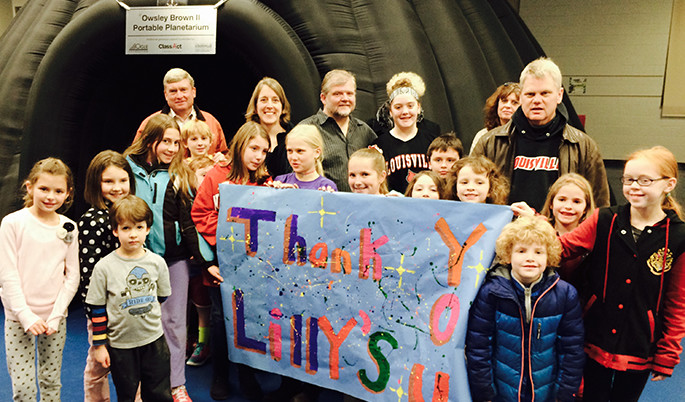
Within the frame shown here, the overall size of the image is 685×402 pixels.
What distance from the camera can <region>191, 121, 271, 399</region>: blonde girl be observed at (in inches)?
113

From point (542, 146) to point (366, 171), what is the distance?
2.92 ft

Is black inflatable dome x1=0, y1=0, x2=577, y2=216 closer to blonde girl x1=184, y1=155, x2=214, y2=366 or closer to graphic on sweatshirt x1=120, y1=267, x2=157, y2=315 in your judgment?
blonde girl x1=184, y1=155, x2=214, y2=366

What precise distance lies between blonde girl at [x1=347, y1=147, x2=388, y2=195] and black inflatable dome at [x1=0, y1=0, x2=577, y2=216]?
1.44 meters

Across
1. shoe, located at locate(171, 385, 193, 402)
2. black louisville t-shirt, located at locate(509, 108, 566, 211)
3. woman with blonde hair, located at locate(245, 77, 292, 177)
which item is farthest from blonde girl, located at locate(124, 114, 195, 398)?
black louisville t-shirt, located at locate(509, 108, 566, 211)

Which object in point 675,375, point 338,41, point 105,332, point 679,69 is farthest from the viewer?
point 679,69

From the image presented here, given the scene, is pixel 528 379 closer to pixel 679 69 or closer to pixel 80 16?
pixel 80 16

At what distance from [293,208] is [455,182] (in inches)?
31.7

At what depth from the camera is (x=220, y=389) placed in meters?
3.05

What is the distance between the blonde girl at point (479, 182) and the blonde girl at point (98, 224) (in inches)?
63.6

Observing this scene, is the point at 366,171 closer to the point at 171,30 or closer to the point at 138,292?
the point at 138,292

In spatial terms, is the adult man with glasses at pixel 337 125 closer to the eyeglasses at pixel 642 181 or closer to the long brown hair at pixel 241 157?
the long brown hair at pixel 241 157

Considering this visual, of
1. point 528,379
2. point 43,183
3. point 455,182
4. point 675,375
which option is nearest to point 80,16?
point 43,183

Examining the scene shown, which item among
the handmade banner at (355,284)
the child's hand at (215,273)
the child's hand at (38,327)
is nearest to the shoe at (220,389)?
the handmade banner at (355,284)

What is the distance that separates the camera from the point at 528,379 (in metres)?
2.10
